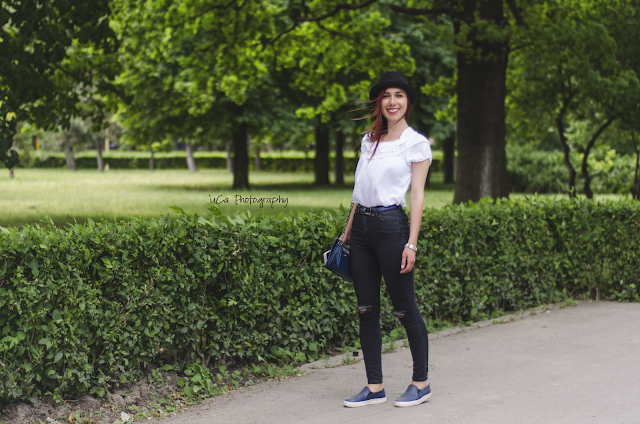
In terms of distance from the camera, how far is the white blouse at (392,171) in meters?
4.12

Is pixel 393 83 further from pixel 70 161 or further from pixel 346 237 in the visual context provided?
pixel 70 161

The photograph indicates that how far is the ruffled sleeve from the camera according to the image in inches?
162

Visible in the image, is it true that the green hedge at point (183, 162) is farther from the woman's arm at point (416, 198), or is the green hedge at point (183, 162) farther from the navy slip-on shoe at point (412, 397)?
the woman's arm at point (416, 198)

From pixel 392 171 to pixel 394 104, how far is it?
455mm

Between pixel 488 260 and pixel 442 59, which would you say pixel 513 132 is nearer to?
pixel 442 59

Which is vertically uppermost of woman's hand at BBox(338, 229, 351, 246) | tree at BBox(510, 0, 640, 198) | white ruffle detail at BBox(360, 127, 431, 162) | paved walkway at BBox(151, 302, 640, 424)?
tree at BBox(510, 0, 640, 198)

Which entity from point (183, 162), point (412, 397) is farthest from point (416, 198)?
point (183, 162)

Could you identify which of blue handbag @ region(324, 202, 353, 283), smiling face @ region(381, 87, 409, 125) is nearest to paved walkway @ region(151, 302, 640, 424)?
blue handbag @ region(324, 202, 353, 283)

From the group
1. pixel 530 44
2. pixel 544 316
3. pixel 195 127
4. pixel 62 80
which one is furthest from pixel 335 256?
pixel 195 127

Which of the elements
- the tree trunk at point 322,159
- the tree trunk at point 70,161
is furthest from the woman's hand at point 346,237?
the tree trunk at point 70,161

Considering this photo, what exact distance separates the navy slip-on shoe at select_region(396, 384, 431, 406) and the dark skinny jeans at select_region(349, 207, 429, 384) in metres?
0.08

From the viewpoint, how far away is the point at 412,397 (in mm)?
4312

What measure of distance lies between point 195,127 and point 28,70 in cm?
1647

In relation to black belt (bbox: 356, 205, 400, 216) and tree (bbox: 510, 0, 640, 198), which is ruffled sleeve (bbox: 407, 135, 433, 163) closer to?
black belt (bbox: 356, 205, 400, 216)
